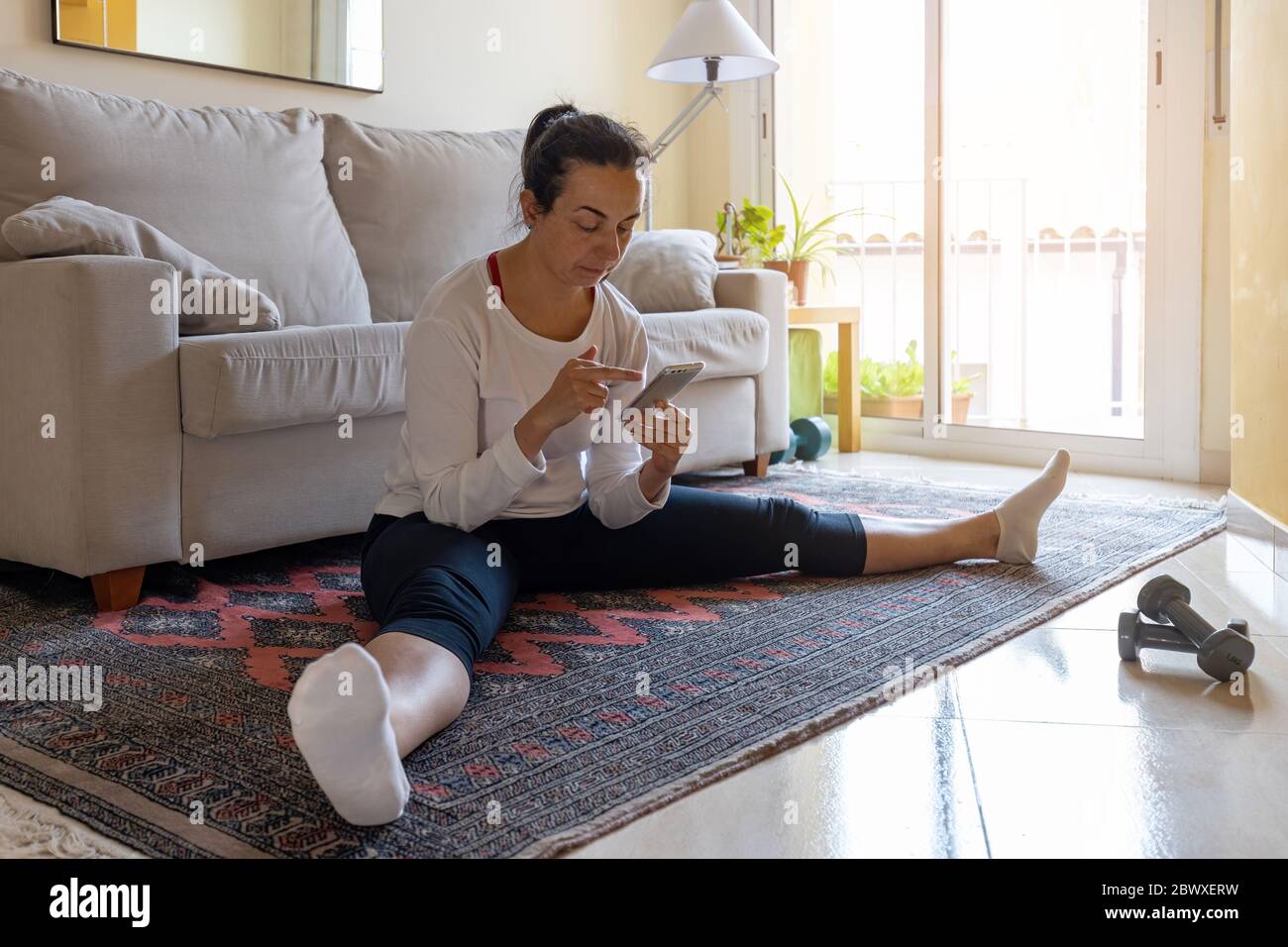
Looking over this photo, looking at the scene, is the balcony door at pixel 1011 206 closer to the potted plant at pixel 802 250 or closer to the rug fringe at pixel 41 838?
the potted plant at pixel 802 250

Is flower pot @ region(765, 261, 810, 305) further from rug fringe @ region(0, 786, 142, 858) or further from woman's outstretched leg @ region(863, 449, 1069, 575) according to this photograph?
rug fringe @ region(0, 786, 142, 858)

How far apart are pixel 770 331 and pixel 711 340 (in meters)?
0.37

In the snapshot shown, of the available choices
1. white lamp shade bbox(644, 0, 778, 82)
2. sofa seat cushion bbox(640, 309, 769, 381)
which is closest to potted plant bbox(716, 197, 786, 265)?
white lamp shade bbox(644, 0, 778, 82)

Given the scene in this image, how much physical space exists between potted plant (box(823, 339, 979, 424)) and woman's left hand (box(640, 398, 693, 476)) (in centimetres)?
255

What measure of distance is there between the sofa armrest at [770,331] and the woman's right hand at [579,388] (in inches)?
74.1

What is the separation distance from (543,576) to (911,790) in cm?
83

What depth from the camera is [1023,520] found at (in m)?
2.25

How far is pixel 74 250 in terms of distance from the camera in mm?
2117

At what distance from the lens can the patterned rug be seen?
121 cm

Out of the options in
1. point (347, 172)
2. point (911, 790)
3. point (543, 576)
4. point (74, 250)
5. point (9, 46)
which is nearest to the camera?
point (911, 790)

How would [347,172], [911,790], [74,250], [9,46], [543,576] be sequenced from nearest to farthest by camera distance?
[911,790], [543,576], [74,250], [9,46], [347,172]

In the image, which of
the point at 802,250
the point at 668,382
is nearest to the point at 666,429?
the point at 668,382
